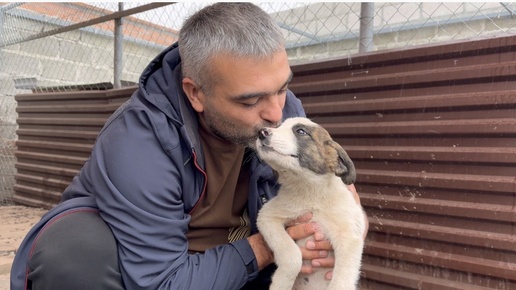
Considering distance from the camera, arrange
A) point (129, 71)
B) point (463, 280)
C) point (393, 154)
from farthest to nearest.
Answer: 1. point (129, 71)
2. point (393, 154)
3. point (463, 280)

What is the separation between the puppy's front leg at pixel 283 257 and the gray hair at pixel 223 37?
799mm

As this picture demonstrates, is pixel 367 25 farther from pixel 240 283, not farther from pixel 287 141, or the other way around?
pixel 240 283

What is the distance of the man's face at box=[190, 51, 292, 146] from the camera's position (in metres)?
2.17

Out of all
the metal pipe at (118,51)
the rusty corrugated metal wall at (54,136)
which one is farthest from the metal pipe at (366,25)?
the metal pipe at (118,51)

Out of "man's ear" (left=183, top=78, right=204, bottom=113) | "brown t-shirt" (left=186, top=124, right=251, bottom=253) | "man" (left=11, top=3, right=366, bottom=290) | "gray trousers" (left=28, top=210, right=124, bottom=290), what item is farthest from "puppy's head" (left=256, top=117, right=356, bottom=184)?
"gray trousers" (left=28, top=210, right=124, bottom=290)

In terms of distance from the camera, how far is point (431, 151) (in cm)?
307

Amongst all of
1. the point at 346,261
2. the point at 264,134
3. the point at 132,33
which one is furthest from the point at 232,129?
the point at 132,33

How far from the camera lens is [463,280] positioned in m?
2.98

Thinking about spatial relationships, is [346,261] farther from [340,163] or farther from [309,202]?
[340,163]

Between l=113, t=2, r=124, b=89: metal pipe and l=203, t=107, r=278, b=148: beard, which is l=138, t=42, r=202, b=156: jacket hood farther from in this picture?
l=113, t=2, r=124, b=89: metal pipe

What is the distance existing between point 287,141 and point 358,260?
687 millimetres

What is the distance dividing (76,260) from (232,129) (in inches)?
36.3

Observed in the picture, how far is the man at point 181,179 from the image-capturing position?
203 cm

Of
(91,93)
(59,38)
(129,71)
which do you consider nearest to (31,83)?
(59,38)
